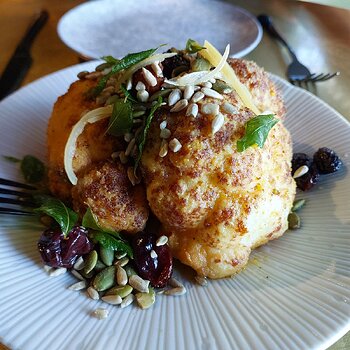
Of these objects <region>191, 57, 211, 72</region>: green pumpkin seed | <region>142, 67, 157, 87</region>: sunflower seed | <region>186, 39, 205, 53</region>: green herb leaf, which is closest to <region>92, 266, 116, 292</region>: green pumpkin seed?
<region>142, 67, 157, 87</region>: sunflower seed

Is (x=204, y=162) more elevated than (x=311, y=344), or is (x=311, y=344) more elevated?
(x=204, y=162)

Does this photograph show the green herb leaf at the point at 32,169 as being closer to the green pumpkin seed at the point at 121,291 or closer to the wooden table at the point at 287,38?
the green pumpkin seed at the point at 121,291

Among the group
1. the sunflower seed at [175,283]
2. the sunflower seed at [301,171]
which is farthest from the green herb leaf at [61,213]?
the sunflower seed at [301,171]

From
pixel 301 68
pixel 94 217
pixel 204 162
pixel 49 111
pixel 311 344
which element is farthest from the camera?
pixel 301 68

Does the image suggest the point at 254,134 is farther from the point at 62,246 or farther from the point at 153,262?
the point at 62,246

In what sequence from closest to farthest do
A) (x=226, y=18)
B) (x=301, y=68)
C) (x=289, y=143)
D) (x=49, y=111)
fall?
(x=289, y=143) < (x=49, y=111) < (x=301, y=68) < (x=226, y=18)

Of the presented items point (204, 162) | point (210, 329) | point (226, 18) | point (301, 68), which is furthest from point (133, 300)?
point (226, 18)

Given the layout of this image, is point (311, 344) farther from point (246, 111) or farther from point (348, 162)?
point (348, 162)
